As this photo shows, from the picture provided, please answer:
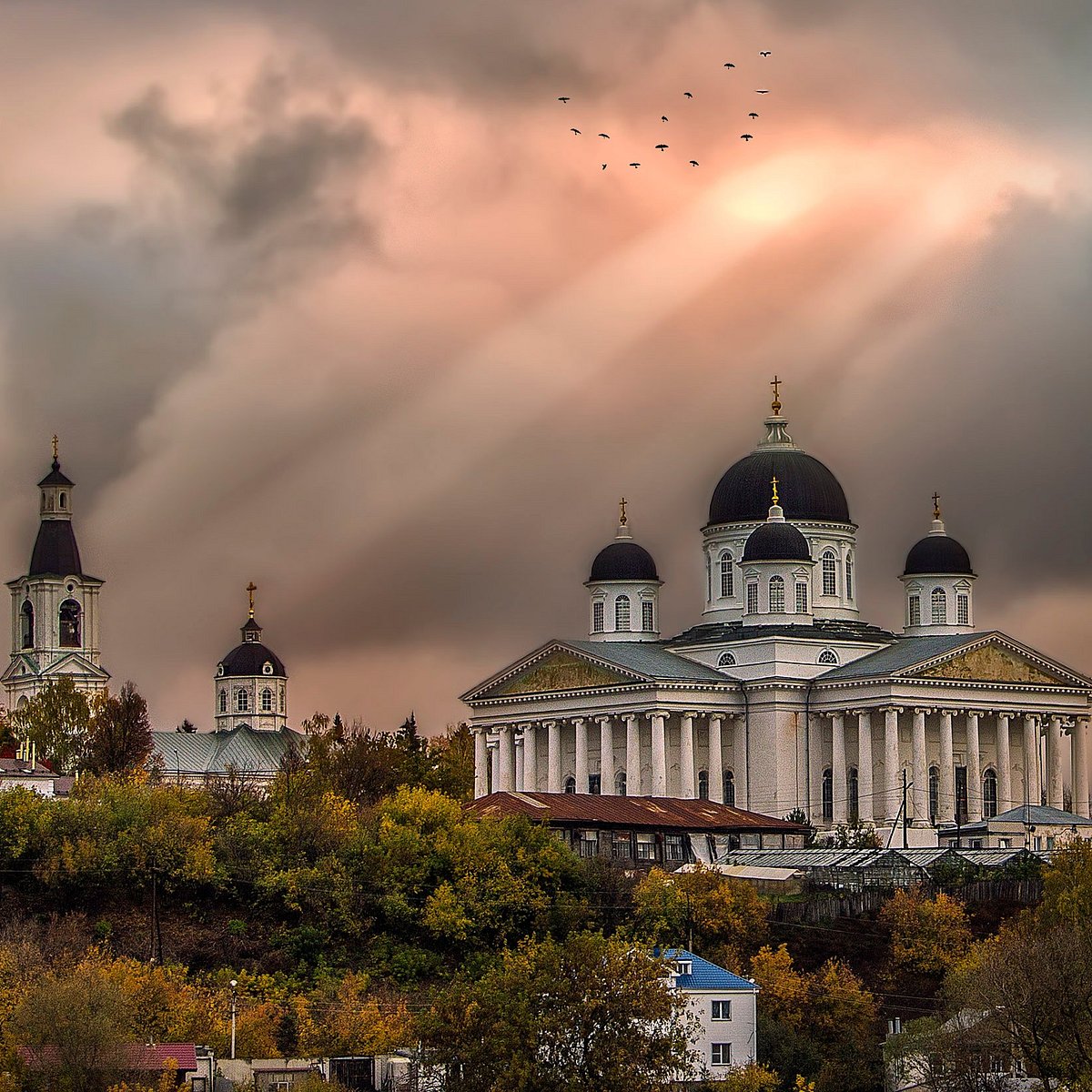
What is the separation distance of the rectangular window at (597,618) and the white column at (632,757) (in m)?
10.4

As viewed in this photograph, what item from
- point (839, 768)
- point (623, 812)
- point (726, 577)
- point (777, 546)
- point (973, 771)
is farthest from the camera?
point (726, 577)

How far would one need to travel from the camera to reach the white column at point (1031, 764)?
125312 millimetres

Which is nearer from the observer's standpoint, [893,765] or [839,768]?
[893,765]

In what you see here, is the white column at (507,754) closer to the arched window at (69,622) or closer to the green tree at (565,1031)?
the green tree at (565,1031)

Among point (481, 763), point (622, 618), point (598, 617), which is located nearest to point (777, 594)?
point (622, 618)

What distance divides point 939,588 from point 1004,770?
9.44 metres

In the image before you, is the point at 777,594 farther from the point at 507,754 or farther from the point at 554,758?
the point at 507,754

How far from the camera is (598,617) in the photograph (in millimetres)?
133375

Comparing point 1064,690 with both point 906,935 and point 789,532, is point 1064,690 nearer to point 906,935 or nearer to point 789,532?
point 789,532

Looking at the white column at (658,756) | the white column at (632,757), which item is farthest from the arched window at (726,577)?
the white column at (658,756)

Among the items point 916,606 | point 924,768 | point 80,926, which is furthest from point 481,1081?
point 916,606

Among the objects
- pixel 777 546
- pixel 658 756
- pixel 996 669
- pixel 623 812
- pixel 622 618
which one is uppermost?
pixel 777 546

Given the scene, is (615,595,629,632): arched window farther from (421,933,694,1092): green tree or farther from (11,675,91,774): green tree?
(421,933,694,1092): green tree

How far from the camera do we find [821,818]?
12231cm
